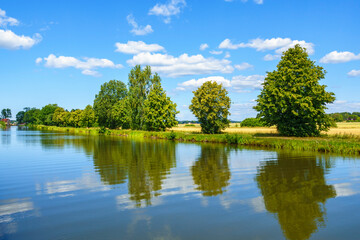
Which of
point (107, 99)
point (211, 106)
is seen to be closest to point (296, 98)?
point (211, 106)

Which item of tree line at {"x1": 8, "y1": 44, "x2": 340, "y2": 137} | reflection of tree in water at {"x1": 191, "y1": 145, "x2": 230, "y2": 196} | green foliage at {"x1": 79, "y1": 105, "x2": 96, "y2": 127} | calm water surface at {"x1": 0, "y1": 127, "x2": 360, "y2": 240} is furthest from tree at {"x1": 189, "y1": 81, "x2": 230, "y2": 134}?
green foliage at {"x1": 79, "y1": 105, "x2": 96, "y2": 127}

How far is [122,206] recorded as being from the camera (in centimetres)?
988

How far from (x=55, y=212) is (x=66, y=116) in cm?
13479

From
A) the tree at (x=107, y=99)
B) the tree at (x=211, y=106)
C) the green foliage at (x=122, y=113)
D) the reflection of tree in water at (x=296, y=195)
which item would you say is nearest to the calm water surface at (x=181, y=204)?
the reflection of tree in water at (x=296, y=195)

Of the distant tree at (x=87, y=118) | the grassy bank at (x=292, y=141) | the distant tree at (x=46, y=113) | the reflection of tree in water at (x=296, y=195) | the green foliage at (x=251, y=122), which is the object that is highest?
the distant tree at (x=46, y=113)

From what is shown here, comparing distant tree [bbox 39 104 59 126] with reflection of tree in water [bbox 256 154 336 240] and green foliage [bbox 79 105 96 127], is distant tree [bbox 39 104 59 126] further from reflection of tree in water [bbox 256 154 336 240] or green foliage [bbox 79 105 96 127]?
reflection of tree in water [bbox 256 154 336 240]

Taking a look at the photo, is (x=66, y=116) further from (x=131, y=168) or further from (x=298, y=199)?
(x=298, y=199)

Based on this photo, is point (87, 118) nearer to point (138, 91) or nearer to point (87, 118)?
point (87, 118)

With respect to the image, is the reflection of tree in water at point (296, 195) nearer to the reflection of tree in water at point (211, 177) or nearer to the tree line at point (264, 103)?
the reflection of tree in water at point (211, 177)

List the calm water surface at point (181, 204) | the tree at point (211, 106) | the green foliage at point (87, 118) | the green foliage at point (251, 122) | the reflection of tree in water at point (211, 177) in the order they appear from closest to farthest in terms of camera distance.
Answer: the calm water surface at point (181, 204) → the reflection of tree in water at point (211, 177) → the tree at point (211, 106) → the green foliage at point (251, 122) → the green foliage at point (87, 118)

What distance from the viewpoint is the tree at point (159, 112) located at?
6356cm

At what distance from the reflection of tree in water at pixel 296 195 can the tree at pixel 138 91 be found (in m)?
54.8

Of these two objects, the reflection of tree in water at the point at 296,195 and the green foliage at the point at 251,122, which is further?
the green foliage at the point at 251,122

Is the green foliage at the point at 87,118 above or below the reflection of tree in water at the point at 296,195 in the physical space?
above
